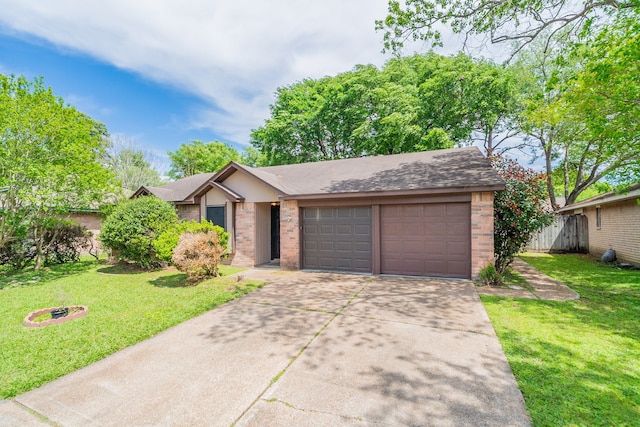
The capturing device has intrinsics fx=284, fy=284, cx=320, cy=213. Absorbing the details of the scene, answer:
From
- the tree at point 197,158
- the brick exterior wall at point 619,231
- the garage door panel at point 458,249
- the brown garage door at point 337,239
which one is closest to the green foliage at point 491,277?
the garage door panel at point 458,249

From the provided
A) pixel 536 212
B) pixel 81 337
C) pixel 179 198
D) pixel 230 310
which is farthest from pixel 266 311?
pixel 179 198

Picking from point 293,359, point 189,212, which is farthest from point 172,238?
point 293,359

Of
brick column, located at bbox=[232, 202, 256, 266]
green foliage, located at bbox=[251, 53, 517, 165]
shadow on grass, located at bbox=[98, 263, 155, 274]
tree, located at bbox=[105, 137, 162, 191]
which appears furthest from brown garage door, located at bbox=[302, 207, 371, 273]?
tree, located at bbox=[105, 137, 162, 191]

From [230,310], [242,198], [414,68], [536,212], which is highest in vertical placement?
[414,68]

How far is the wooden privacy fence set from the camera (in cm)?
1462

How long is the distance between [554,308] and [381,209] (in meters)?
4.82

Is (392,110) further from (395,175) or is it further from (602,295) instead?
(602,295)

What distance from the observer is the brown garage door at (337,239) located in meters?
9.29

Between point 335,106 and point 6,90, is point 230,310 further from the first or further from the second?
point 335,106

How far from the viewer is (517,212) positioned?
7453mm

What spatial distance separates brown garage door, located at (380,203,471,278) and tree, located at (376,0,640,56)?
6122 mm

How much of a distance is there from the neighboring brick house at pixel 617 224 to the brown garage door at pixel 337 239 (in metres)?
8.35

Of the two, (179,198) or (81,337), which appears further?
(179,198)

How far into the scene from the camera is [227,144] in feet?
116
